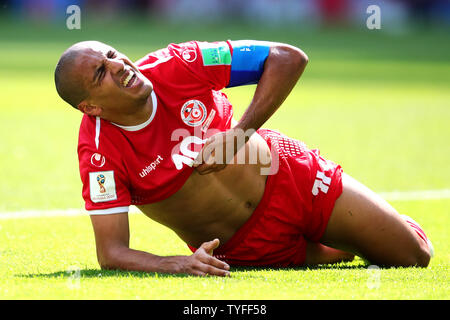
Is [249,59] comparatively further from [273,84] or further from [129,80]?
[129,80]

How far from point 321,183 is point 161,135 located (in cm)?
132

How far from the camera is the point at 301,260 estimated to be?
247 inches

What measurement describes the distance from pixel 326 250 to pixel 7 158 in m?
6.27

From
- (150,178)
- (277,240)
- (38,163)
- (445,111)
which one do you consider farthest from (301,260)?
(445,111)

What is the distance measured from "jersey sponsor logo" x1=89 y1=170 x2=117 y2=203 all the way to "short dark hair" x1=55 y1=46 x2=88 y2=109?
509 millimetres

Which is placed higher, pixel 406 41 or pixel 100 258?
pixel 100 258

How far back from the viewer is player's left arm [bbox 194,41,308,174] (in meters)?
5.54

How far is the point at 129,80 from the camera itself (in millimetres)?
5449

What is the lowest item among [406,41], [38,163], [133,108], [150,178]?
[406,41]

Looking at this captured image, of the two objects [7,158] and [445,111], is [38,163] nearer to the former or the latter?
[7,158]

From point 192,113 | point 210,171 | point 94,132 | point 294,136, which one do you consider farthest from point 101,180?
point 294,136

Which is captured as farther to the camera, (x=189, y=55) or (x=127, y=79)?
(x=189, y=55)

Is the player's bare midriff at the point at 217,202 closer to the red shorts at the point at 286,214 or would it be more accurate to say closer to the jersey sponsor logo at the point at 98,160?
the red shorts at the point at 286,214

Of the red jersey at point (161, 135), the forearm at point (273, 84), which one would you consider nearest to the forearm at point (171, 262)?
the red jersey at point (161, 135)
